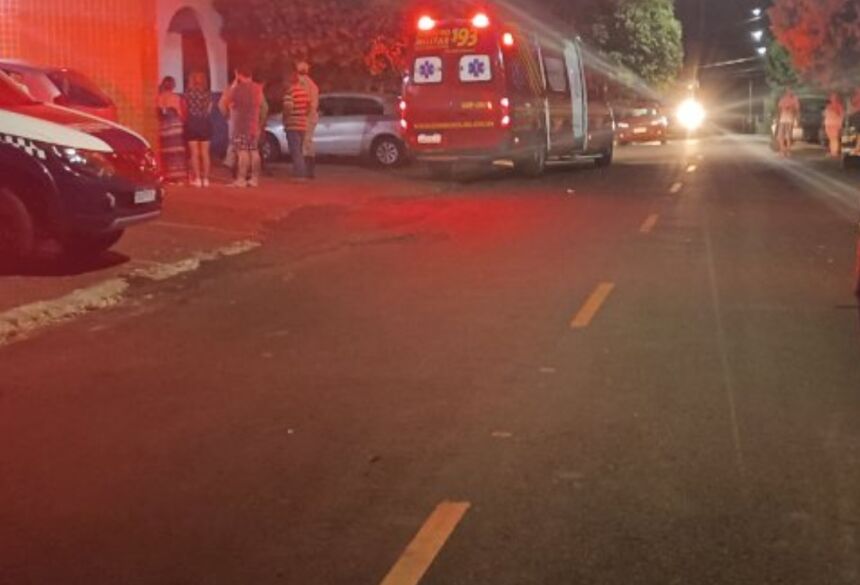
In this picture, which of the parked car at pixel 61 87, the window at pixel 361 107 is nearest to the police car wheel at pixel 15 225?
the parked car at pixel 61 87

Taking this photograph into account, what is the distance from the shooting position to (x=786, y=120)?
38281mm

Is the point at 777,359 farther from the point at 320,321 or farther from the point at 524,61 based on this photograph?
the point at 524,61

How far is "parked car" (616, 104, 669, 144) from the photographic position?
46.5 meters

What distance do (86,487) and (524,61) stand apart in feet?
70.3

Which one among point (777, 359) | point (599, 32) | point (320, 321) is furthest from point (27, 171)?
point (599, 32)

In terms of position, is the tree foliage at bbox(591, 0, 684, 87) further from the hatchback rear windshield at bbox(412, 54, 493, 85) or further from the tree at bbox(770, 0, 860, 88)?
the hatchback rear windshield at bbox(412, 54, 493, 85)

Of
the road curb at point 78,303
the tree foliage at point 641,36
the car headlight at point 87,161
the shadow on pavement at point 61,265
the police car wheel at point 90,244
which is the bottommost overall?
the road curb at point 78,303

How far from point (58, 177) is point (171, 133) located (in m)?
8.63

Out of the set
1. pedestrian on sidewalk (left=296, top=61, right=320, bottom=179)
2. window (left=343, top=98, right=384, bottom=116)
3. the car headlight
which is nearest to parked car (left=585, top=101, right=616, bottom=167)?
window (left=343, top=98, right=384, bottom=116)

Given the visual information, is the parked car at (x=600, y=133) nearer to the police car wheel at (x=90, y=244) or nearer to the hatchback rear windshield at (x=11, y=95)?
the police car wheel at (x=90, y=244)

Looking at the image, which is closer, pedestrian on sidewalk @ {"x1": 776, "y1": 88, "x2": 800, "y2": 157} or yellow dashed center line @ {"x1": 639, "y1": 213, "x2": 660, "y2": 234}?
yellow dashed center line @ {"x1": 639, "y1": 213, "x2": 660, "y2": 234}

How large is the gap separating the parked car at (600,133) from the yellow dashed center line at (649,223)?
479 inches

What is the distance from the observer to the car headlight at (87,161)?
12094mm

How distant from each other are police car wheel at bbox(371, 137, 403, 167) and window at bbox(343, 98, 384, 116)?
2.05 ft
